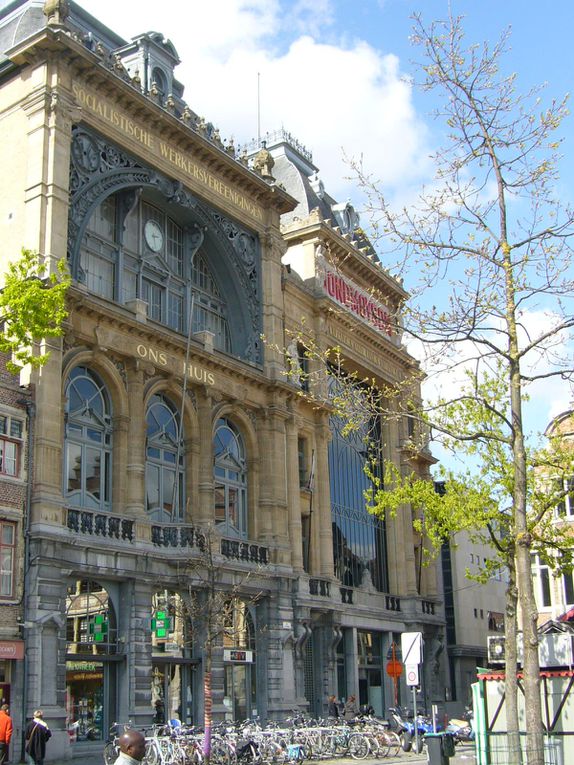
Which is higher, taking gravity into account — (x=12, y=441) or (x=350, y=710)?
(x=12, y=441)

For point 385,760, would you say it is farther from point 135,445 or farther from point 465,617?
point 465,617

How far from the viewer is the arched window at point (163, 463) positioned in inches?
1417

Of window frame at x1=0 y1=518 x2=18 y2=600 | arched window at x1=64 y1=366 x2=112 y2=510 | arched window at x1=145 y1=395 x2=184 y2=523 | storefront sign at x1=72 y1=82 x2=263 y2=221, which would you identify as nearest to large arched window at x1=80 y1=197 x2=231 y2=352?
storefront sign at x1=72 y1=82 x2=263 y2=221

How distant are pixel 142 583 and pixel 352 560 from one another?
17495 millimetres

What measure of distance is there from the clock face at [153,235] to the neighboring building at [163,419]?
9cm

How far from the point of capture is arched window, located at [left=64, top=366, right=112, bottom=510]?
32719mm

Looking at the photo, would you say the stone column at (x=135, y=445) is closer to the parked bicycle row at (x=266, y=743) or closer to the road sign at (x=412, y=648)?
the parked bicycle row at (x=266, y=743)

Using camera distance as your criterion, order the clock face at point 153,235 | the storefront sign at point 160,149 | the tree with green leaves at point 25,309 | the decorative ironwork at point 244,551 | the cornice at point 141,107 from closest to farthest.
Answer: the tree with green leaves at point 25,309, the cornice at point 141,107, the storefront sign at point 160,149, the decorative ironwork at point 244,551, the clock face at point 153,235

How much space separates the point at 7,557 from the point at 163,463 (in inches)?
354

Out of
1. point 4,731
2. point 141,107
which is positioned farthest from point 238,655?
point 141,107

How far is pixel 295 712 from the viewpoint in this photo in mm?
38469

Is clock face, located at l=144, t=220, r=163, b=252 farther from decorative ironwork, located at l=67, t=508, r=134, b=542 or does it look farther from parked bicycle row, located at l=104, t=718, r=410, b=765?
parked bicycle row, located at l=104, t=718, r=410, b=765

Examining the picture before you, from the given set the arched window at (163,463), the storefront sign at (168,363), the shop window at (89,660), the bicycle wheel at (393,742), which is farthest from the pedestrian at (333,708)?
the storefront sign at (168,363)

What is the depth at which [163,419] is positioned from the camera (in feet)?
121
